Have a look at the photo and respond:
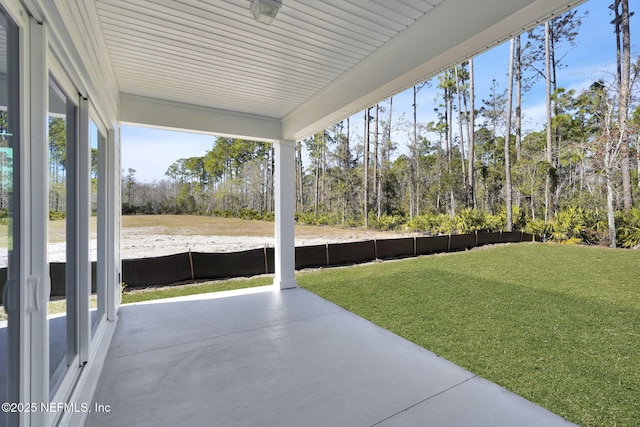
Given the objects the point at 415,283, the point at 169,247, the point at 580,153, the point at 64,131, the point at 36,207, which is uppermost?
the point at 580,153

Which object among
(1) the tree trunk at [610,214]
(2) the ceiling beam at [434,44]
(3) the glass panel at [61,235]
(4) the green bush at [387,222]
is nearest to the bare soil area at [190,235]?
(4) the green bush at [387,222]

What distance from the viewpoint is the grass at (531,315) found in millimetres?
2125

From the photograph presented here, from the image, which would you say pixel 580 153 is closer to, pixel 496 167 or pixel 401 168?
pixel 496 167

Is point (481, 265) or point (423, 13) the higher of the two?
point (423, 13)

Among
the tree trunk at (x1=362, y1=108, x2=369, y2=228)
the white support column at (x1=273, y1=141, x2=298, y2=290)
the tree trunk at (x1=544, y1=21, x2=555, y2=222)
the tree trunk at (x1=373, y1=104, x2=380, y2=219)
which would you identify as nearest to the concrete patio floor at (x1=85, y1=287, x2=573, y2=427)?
the white support column at (x1=273, y1=141, x2=298, y2=290)

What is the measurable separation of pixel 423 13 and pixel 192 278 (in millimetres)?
4868

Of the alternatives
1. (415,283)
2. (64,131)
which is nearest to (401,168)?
(415,283)

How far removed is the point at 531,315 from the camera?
3611 millimetres

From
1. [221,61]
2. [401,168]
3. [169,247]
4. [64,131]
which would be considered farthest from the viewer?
[401,168]

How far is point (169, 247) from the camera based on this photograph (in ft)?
19.4

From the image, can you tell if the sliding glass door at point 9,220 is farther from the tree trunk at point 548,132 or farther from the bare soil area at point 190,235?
the tree trunk at point 548,132

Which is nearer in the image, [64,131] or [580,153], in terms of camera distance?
[64,131]

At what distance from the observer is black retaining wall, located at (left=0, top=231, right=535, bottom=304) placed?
470cm

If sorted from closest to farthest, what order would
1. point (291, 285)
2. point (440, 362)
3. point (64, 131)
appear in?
point (64, 131) → point (440, 362) → point (291, 285)
